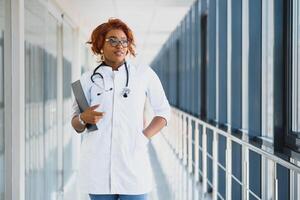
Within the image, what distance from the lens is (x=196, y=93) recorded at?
5.29 m

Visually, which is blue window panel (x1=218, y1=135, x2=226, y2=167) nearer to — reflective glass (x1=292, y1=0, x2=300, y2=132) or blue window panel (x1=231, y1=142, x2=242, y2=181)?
blue window panel (x1=231, y1=142, x2=242, y2=181)

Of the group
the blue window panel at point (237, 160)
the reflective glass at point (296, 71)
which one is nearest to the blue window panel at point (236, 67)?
the blue window panel at point (237, 160)

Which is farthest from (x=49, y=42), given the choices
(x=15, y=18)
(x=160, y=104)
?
(x=160, y=104)

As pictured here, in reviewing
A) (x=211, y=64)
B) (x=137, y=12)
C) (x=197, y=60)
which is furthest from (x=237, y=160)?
(x=137, y=12)

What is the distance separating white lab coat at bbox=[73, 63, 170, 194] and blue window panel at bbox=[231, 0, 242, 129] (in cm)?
172

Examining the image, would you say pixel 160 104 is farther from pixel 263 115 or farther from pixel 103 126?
pixel 263 115

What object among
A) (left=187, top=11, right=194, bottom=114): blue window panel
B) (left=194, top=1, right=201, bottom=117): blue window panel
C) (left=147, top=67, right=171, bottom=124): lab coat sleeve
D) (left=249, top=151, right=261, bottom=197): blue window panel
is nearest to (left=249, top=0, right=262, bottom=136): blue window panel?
(left=249, top=151, right=261, bottom=197): blue window panel

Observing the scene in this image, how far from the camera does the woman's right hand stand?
4.09 feet

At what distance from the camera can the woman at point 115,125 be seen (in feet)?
4.25

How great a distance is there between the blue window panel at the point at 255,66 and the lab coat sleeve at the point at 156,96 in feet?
3.72

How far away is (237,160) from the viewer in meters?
2.99

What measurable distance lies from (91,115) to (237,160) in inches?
73.7

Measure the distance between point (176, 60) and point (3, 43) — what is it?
19.8 feet

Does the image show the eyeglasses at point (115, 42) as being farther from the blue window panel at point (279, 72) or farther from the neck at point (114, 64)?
the blue window panel at point (279, 72)
